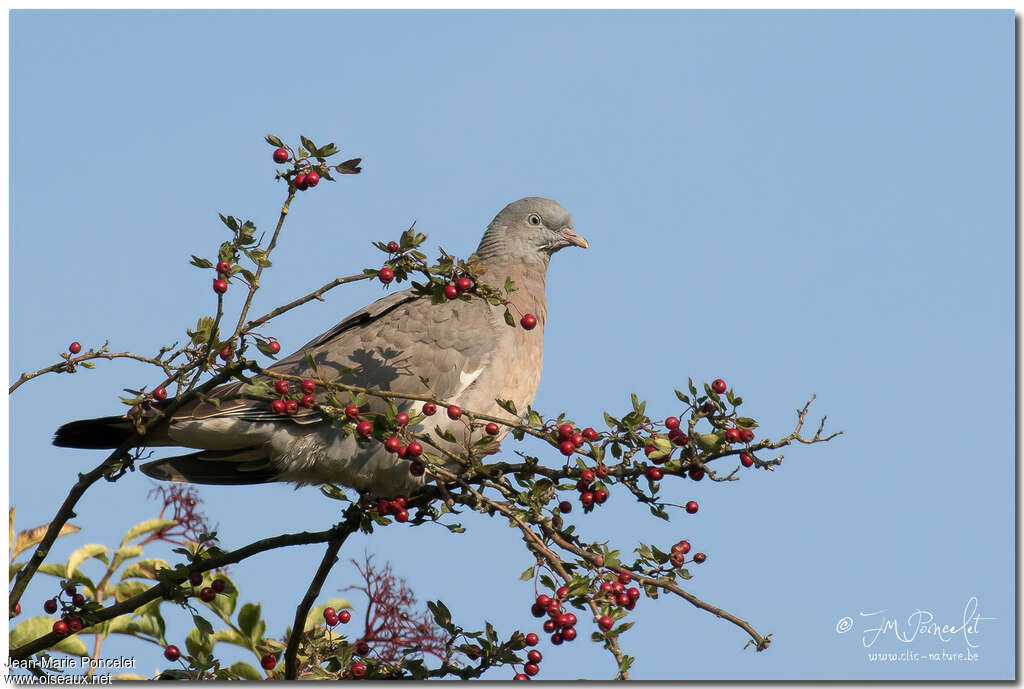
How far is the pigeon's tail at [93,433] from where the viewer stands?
536 centimetres

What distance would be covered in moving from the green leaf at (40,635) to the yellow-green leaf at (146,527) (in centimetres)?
55

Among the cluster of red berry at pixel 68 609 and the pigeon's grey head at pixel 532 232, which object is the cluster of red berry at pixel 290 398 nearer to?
the cluster of red berry at pixel 68 609

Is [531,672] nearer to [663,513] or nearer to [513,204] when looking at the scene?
[663,513]

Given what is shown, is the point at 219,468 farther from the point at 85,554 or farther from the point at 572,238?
the point at 572,238

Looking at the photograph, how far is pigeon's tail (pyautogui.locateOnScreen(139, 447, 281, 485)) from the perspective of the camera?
607 cm

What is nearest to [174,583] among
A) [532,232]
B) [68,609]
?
[68,609]

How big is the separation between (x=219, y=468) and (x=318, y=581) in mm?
1444

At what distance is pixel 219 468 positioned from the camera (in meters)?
6.15

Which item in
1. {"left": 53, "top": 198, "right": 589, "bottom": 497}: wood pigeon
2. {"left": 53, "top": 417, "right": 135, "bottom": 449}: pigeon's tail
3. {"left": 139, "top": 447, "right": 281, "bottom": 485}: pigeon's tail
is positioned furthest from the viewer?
{"left": 139, "top": 447, "right": 281, "bottom": 485}: pigeon's tail

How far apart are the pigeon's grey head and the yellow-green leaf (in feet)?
9.06

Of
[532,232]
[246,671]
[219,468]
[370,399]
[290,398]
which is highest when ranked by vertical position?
[532,232]

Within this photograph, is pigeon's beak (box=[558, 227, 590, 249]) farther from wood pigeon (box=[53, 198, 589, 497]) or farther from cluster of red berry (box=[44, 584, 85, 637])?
cluster of red berry (box=[44, 584, 85, 637])

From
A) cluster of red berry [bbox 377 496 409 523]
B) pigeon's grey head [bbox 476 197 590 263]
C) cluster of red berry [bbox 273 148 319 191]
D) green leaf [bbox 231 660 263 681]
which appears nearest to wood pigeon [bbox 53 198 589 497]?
cluster of red berry [bbox 377 496 409 523]

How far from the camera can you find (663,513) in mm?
4117
